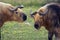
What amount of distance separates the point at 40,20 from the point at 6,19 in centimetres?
112

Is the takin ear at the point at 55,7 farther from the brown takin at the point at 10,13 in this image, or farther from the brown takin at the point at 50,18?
the brown takin at the point at 10,13

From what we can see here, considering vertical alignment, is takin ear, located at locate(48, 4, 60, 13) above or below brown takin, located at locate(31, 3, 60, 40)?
above

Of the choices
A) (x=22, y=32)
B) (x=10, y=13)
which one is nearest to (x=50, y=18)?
(x=10, y=13)

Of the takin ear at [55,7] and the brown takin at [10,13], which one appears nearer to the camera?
the takin ear at [55,7]

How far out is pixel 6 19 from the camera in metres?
10.8

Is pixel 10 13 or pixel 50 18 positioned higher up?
pixel 10 13

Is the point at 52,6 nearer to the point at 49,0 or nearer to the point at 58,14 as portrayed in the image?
the point at 58,14

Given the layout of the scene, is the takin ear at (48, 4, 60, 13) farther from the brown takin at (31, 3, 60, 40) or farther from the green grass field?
the green grass field

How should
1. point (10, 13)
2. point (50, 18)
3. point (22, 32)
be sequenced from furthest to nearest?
1. point (22, 32)
2. point (10, 13)
3. point (50, 18)

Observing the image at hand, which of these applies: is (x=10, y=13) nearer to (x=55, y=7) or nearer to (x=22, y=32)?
(x=55, y=7)

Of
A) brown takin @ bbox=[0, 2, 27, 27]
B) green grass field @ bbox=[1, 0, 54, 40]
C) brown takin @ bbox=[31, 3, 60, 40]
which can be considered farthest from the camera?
green grass field @ bbox=[1, 0, 54, 40]

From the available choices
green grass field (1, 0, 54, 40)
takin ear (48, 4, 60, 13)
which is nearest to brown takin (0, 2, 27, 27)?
takin ear (48, 4, 60, 13)

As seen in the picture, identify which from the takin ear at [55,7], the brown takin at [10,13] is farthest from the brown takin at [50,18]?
the brown takin at [10,13]

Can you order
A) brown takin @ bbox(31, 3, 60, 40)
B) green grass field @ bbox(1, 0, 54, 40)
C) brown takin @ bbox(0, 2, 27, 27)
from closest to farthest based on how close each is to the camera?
brown takin @ bbox(31, 3, 60, 40) < brown takin @ bbox(0, 2, 27, 27) < green grass field @ bbox(1, 0, 54, 40)
